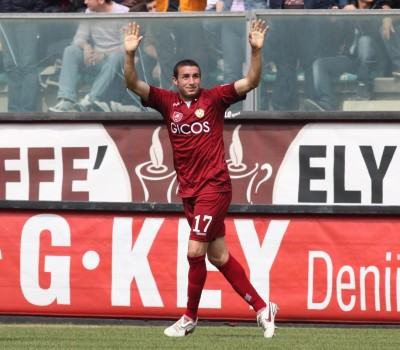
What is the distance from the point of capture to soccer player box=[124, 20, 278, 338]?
8.90m

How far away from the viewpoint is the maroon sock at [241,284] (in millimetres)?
9062

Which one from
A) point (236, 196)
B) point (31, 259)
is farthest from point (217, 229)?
point (31, 259)

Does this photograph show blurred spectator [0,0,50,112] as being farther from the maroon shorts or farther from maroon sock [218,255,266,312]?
maroon sock [218,255,266,312]

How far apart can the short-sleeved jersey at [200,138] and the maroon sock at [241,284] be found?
61 centimetres

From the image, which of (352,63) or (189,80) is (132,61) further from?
(352,63)

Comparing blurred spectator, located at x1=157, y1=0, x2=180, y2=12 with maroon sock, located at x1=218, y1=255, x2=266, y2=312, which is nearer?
maroon sock, located at x1=218, y1=255, x2=266, y2=312

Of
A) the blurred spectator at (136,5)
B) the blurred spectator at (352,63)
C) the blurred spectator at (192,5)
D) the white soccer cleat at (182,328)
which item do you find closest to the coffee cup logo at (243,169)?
the blurred spectator at (352,63)

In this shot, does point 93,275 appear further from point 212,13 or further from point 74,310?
point 212,13

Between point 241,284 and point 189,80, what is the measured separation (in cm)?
162

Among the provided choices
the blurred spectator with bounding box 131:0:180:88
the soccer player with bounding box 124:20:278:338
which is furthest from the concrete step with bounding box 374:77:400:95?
the soccer player with bounding box 124:20:278:338

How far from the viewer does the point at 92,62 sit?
36.7 feet

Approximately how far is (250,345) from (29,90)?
4.00 meters

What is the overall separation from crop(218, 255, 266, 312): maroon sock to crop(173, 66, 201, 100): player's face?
1328 millimetres

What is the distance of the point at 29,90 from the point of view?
36.8ft
